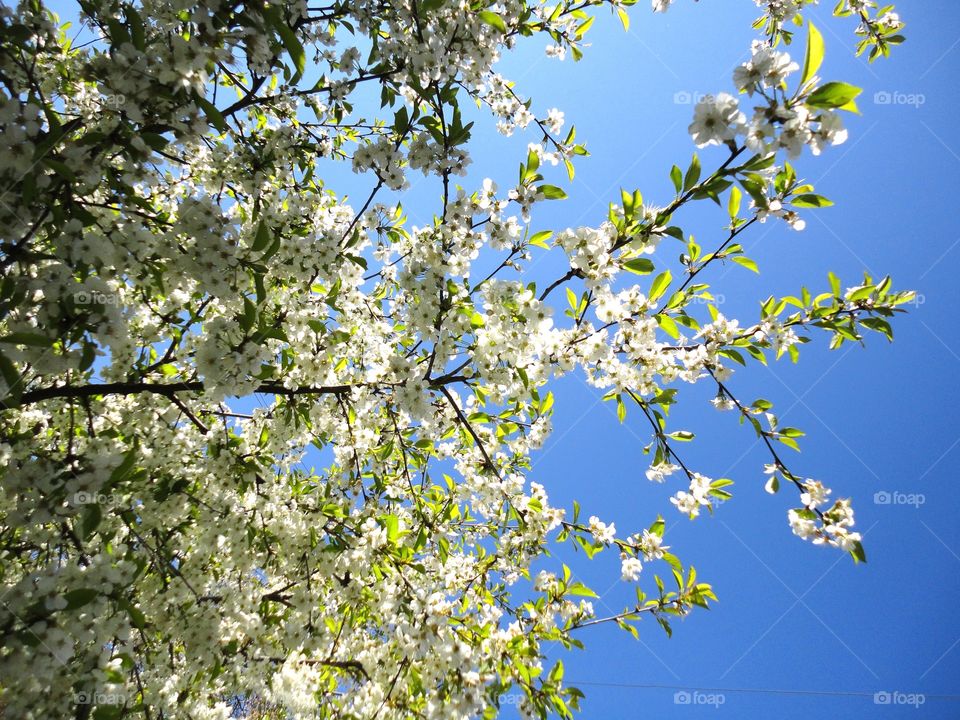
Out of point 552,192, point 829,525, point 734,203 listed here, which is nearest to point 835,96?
point 734,203

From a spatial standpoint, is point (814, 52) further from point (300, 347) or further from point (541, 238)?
point (300, 347)

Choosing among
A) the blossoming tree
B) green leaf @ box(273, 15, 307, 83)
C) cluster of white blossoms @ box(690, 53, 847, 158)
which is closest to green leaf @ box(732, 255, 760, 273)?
the blossoming tree

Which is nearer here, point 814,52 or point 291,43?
point 814,52

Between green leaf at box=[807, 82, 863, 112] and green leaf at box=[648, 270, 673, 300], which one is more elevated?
green leaf at box=[648, 270, 673, 300]

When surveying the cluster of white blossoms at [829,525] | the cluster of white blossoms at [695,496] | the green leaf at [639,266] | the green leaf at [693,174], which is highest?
the green leaf at [639,266]

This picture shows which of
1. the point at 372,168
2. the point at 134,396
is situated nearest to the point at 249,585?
the point at 134,396

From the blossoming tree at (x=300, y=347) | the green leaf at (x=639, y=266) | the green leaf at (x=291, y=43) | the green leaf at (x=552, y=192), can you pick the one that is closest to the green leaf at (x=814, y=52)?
the blossoming tree at (x=300, y=347)

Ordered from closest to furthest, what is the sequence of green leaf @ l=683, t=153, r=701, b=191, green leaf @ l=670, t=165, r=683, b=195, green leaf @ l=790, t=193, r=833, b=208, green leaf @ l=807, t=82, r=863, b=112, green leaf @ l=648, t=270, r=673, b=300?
green leaf @ l=807, t=82, r=863, b=112 → green leaf @ l=683, t=153, r=701, b=191 → green leaf @ l=670, t=165, r=683, b=195 → green leaf @ l=790, t=193, r=833, b=208 → green leaf @ l=648, t=270, r=673, b=300

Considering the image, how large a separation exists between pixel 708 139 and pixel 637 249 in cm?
64

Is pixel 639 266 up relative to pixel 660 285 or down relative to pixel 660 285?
down

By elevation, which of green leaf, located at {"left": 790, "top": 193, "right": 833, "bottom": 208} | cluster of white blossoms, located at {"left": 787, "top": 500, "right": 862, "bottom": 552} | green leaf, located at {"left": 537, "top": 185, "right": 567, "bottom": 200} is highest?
green leaf, located at {"left": 537, "top": 185, "right": 567, "bottom": 200}

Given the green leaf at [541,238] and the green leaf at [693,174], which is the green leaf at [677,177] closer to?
the green leaf at [693,174]

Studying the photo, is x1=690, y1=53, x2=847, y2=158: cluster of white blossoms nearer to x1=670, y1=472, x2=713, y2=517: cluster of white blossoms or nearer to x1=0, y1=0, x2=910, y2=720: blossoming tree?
x1=0, y1=0, x2=910, y2=720: blossoming tree

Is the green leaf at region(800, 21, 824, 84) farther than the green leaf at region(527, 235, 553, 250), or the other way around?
the green leaf at region(527, 235, 553, 250)
